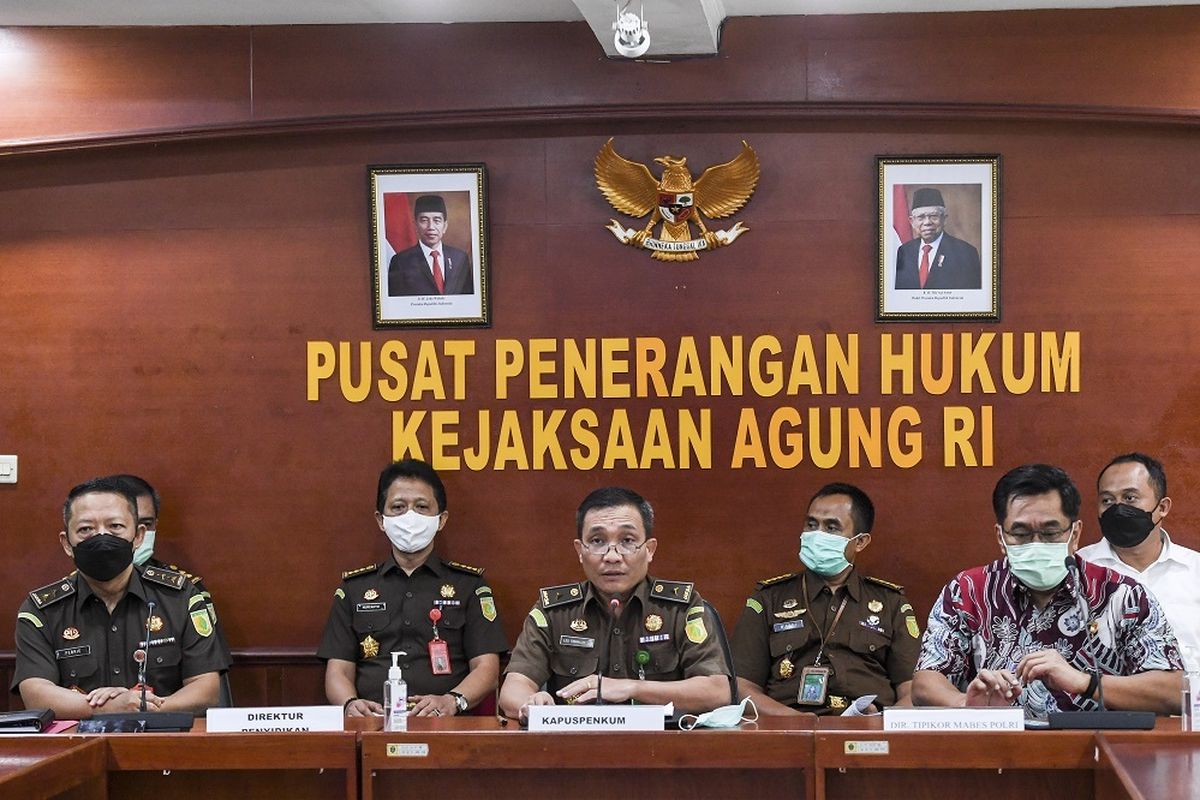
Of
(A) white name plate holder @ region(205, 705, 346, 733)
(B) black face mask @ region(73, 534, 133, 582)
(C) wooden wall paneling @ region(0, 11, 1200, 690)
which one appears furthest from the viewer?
(C) wooden wall paneling @ region(0, 11, 1200, 690)

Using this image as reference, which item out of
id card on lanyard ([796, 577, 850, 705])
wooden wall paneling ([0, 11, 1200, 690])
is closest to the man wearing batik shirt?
id card on lanyard ([796, 577, 850, 705])

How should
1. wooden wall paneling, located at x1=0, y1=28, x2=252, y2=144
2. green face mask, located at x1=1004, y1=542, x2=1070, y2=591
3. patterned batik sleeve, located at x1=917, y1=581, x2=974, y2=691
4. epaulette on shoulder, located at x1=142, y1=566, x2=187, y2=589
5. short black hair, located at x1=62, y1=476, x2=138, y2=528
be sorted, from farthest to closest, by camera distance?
wooden wall paneling, located at x1=0, y1=28, x2=252, y2=144 → epaulette on shoulder, located at x1=142, y1=566, x2=187, y2=589 → short black hair, located at x1=62, y1=476, x2=138, y2=528 → patterned batik sleeve, located at x1=917, y1=581, x2=974, y2=691 → green face mask, located at x1=1004, y1=542, x2=1070, y2=591

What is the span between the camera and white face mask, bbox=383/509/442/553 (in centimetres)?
448

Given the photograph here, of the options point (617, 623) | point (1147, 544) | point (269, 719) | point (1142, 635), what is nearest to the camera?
point (269, 719)

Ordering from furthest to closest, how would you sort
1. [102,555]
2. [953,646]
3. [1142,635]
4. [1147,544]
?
[1147,544] < [102,555] < [953,646] < [1142,635]

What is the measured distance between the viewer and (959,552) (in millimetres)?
4777

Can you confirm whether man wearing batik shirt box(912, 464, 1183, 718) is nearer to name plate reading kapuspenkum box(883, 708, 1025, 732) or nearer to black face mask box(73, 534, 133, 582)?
name plate reading kapuspenkum box(883, 708, 1025, 732)

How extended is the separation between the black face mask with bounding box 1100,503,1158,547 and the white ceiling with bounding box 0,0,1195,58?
5.91ft

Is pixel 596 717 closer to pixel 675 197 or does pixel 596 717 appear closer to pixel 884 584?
pixel 884 584

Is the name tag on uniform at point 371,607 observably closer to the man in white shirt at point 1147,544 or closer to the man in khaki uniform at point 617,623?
the man in khaki uniform at point 617,623

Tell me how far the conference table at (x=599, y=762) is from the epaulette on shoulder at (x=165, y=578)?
1170 millimetres

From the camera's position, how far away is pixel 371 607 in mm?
4527

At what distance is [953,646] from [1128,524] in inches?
41.7

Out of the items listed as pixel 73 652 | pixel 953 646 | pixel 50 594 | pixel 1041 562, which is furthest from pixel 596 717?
pixel 50 594
